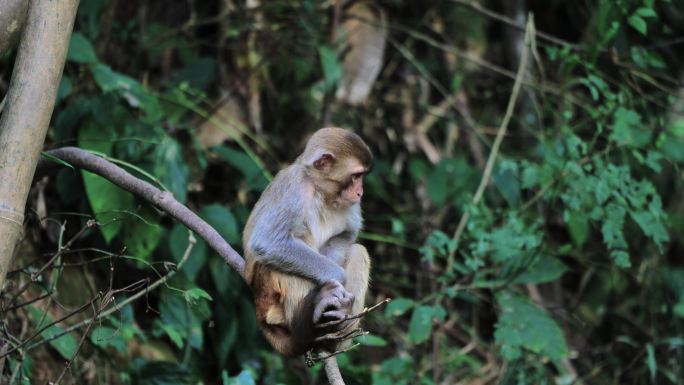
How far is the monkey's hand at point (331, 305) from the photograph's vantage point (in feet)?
13.3

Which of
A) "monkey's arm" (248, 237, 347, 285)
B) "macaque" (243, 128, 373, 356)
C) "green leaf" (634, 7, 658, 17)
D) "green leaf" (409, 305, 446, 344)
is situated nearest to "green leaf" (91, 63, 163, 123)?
"macaque" (243, 128, 373, 356)

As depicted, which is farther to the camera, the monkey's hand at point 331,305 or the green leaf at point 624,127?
the green leaf at point 624,127

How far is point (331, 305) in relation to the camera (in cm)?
412

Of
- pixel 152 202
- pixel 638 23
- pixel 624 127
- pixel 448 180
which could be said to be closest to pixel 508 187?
pixel 448 180

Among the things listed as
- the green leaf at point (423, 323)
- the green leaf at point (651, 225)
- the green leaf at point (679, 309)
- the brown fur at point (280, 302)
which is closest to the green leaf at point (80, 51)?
the brown fur at point (280, 302)

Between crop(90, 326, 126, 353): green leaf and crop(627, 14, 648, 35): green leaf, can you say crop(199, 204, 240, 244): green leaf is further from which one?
crop(627, 14, 648, 35): green leaf

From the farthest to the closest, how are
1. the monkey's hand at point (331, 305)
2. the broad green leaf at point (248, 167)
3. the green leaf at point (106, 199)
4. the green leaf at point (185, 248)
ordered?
the broad green leaf at point (248, 167) → the green leaf at point (185, 248) → the green leaf at point (106, 199) → the monkey's hand at point (331, 305)

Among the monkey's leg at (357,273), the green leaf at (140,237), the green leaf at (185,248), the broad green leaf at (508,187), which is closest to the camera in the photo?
the monkey's leg at (357,273)

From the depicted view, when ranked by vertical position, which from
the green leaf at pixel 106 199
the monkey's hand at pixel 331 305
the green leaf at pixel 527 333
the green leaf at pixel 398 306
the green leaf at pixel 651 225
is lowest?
the green leaf at pixel 527 333

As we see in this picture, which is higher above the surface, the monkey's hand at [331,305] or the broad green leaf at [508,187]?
the monkey's hand at [331,305]

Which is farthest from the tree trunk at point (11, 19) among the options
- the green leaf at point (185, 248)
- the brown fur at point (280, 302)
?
the green leaf at point (185, 248)

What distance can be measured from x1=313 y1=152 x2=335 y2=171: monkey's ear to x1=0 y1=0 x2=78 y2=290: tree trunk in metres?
1.57

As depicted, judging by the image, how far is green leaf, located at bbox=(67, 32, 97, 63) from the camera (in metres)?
6.12

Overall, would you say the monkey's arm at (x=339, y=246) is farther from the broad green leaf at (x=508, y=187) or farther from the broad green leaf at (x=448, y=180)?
the broad green leaf at (x=448, y=180)
